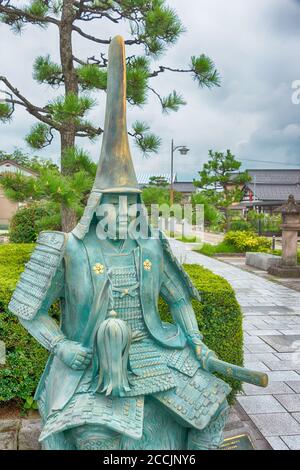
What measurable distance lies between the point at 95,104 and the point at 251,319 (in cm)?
496

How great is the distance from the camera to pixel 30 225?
10445 mm

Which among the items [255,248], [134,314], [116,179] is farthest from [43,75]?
[255,248]

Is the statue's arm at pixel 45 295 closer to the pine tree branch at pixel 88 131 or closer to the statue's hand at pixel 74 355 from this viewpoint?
the statue's hand at pixel 74 355

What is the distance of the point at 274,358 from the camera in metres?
5.50

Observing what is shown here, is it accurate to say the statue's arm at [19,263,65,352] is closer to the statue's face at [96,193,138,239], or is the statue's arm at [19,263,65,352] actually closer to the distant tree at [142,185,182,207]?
the statue's face at [96,193,138,239]

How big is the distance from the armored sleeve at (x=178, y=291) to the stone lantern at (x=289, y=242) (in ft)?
35.6

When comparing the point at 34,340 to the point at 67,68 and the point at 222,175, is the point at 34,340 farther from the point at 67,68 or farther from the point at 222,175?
the point at 222,175

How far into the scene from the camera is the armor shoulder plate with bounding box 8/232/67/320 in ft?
7.53

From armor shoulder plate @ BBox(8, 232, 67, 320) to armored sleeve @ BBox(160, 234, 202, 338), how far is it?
2.16 ft

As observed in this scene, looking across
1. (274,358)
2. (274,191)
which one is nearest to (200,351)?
(274,358)

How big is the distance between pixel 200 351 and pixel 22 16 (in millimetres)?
5231

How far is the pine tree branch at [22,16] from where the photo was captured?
17.8 ft

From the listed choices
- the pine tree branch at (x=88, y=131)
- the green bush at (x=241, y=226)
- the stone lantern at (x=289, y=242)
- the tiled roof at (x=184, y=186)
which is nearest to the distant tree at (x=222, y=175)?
the green bush at (x=241, y=226)
